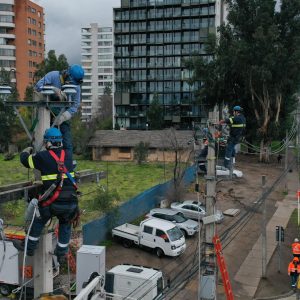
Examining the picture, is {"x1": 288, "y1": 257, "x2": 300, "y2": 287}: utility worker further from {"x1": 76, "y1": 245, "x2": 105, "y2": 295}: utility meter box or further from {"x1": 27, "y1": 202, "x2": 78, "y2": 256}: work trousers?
{"x1": 27, "y1": 202, "x2": 78, "y2": 256}: work trousers

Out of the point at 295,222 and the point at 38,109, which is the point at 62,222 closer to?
the point at 38,109

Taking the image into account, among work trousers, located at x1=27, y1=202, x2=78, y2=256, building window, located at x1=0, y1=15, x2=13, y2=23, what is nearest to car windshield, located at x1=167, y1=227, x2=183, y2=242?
work trousers, located at x1=27, y1=202, x2=78, y2=256

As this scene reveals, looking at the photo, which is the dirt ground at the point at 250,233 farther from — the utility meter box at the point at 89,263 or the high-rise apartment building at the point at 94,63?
the high-rise apartment building at the point at 94,63

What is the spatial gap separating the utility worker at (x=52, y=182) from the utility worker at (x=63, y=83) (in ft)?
1.38

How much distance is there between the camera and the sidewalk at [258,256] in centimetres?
2019

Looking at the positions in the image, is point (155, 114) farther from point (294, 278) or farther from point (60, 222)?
point (60, 222)

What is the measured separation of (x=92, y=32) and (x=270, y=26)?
111141mm

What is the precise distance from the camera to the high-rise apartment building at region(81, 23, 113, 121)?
148125 mm

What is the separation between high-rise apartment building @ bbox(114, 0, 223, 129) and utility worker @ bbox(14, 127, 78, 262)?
246ft

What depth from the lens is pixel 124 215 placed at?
27156 mm

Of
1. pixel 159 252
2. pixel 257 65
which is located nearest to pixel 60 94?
pixel 159 252

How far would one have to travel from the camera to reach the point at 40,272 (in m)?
6.74

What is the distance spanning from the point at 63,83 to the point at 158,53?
79063mm

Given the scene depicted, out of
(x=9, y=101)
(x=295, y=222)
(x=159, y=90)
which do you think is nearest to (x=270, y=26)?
(x=295, y=222)
